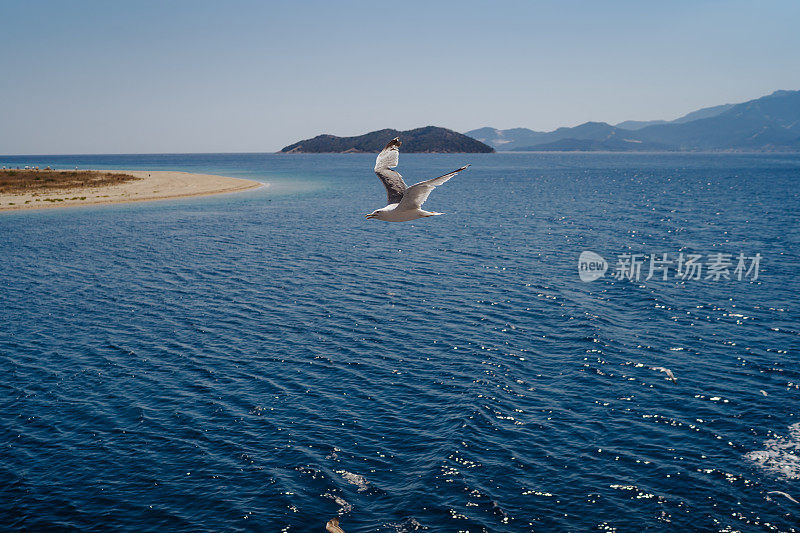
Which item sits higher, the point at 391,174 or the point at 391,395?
the point at 391,174

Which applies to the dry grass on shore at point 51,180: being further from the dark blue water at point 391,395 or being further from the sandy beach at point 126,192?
the dark blue water at point 391,395

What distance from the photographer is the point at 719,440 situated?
77.7ft

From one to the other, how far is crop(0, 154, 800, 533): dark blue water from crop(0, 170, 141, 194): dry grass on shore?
264 feet

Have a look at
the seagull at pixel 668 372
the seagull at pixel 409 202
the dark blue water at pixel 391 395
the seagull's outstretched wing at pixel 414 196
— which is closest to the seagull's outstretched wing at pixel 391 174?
the seagull at pixel 409 202

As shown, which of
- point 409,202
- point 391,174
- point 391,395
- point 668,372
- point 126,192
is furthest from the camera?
point 126,192

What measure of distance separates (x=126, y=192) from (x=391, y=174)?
12949cm

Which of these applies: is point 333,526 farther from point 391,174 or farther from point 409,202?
point 391,174

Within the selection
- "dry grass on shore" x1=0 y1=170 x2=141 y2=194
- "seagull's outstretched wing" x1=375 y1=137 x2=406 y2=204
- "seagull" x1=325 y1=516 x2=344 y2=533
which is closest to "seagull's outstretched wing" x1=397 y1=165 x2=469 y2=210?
"seagull's outstretched wing" x1=375 y1=137 x2=406 y2=204

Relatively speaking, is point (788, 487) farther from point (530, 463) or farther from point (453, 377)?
point (453, 377)

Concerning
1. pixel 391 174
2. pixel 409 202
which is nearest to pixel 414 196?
pixel 409 202

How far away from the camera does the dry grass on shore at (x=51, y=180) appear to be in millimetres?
125438

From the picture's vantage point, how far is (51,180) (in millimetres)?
140125

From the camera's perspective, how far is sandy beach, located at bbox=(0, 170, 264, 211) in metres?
108

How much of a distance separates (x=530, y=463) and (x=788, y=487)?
9.75 metres
